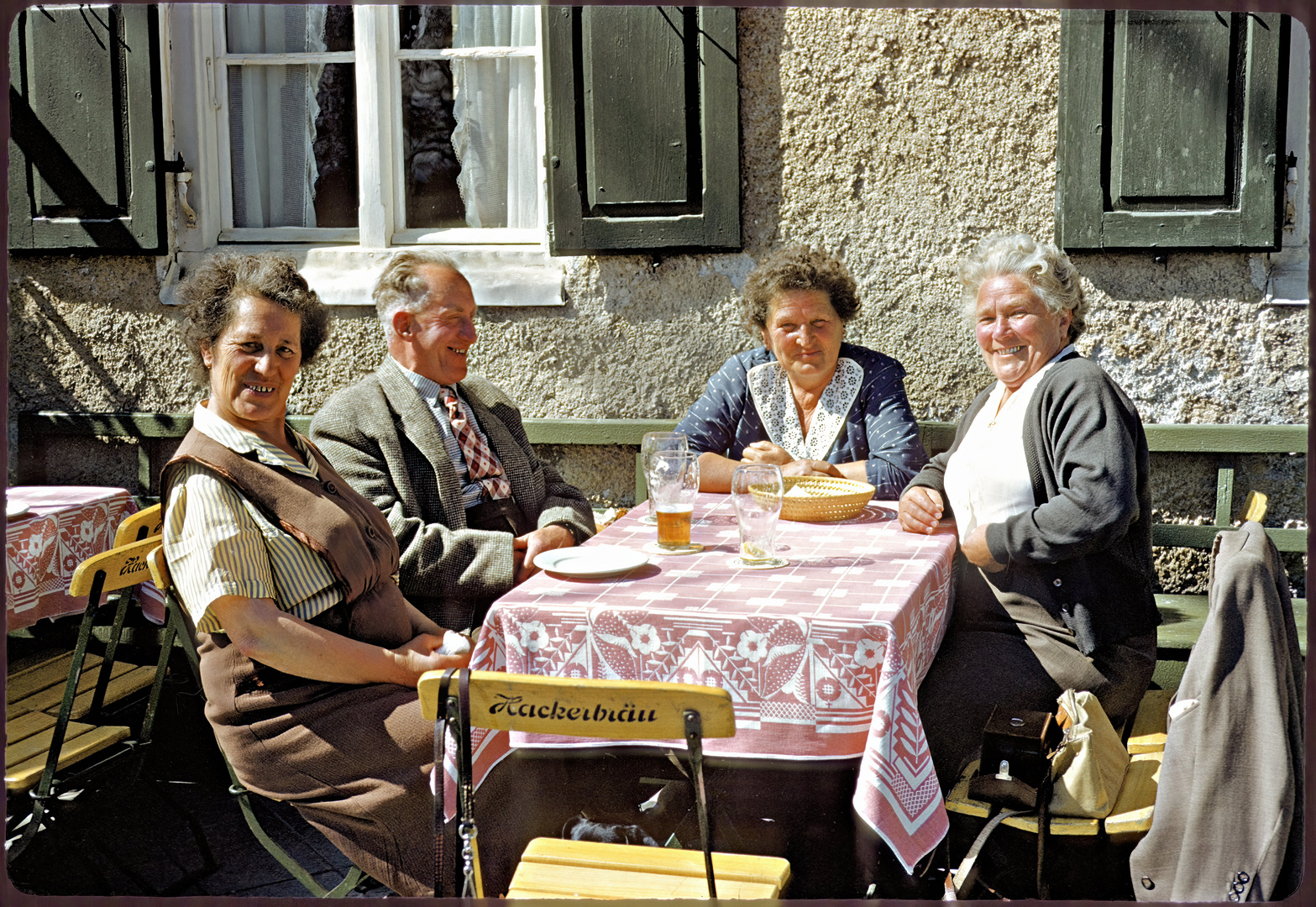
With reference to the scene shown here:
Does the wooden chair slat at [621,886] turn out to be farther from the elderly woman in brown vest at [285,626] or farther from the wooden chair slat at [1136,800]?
the wooden chair slat at [1136,800]

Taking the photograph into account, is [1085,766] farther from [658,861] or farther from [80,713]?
[80,713]

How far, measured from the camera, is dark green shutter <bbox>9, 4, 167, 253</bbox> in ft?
14.6

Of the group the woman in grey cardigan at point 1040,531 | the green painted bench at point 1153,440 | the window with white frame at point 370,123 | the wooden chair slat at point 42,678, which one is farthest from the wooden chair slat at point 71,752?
the window with white frame at point 370,123

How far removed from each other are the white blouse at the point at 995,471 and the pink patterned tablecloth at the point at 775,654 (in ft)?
2.01

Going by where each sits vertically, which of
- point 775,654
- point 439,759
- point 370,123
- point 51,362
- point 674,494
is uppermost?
point 370,123

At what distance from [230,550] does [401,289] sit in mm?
1281

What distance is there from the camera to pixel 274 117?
4656mm

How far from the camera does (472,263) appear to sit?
445 centimetres

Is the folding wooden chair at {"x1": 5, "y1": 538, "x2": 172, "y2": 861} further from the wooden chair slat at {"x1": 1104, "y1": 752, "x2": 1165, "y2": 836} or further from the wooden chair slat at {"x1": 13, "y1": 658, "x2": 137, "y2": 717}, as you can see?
the wooden chair slat at {"x1": 1104, "y1": 752, "x2": 1165, "y2": 836}

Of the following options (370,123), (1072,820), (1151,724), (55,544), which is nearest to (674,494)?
(1072,820)

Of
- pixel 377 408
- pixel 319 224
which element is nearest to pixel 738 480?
pixel 377 408

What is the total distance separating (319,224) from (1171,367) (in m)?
3.30

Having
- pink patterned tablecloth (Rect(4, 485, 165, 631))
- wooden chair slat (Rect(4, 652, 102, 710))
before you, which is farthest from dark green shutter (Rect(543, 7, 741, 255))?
wooden chair slat (Rect(4, 652, 102, 710))

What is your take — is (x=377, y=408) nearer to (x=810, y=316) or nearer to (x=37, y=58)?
(x=810, y=316)
